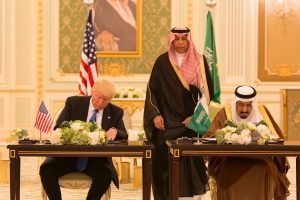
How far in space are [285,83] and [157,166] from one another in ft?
21.8

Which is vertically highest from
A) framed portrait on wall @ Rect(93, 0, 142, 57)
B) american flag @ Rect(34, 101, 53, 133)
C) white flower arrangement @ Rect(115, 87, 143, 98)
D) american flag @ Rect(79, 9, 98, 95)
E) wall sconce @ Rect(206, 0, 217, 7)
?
wall sconce @ Rect(206, 0, 217, 7)

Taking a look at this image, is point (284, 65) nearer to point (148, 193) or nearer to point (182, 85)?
point (182, 85)

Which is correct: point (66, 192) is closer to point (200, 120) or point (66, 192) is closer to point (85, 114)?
point (85, 114)

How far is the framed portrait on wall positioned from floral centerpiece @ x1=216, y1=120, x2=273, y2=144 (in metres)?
7.29

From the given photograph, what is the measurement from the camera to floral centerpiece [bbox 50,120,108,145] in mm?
5164

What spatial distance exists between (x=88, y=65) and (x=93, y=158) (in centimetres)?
432

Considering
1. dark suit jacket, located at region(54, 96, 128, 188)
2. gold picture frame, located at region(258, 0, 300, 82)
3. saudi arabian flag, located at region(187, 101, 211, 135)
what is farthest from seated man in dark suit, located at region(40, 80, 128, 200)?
gold picture frame, located at region(258, 0, 300, 82)

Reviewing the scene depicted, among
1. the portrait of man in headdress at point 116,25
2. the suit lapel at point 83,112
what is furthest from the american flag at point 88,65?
the suit lapel at point 83,112

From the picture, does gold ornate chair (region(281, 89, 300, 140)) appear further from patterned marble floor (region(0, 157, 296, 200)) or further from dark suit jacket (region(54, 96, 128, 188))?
dark suit jacket (region(54, 96, 128, 188))

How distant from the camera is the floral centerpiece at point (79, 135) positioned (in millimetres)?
5164

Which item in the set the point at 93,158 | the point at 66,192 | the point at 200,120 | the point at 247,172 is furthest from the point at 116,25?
the point at 247,172

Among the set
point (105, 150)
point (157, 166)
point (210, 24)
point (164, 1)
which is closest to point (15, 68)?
point (164, 1)

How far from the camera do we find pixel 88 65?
9930 mm

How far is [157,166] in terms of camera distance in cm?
629
